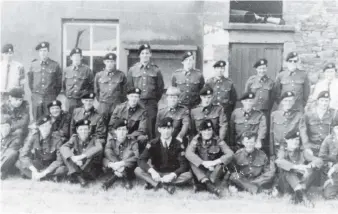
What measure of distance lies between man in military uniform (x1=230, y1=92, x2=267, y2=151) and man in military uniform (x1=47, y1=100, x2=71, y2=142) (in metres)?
2.25

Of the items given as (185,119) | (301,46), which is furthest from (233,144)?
(301,46)

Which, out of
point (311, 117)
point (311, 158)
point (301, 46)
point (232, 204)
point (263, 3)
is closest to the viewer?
point (232, 204)

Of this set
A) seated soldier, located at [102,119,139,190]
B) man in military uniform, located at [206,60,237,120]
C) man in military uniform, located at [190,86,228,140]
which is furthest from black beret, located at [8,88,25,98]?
man in military uniform, located at [206,60,237,120]

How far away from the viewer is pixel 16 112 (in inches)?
247

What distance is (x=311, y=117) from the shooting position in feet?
19.4

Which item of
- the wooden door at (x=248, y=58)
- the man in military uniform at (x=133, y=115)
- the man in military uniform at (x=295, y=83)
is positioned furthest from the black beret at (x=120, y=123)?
the wooden door at (x=248, y=58)

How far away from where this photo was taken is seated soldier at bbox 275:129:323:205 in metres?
5.15

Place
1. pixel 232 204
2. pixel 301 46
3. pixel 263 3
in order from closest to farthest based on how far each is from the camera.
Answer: pixel 232 204
pixel 301 46
pixel 263 3

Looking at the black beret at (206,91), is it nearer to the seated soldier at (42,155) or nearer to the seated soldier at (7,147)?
the seated soldier at (42,155)

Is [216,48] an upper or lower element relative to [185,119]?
upper

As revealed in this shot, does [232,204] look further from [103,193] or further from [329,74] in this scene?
[329,74]

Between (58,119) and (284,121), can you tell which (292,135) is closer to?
(284,121)

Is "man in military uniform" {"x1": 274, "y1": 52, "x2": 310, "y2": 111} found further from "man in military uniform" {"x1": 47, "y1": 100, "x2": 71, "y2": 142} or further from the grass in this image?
"man in military uniform" {"x1": 47, "y1": 100, "x2": 71, "y2": 142}

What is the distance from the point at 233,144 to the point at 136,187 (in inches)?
58.8
